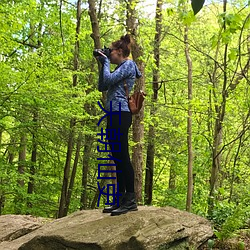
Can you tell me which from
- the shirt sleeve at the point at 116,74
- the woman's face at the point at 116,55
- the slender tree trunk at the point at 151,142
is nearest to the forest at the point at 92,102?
the slender tree trunk at the point at 151,142

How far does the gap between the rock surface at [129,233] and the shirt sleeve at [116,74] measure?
59.9 inches

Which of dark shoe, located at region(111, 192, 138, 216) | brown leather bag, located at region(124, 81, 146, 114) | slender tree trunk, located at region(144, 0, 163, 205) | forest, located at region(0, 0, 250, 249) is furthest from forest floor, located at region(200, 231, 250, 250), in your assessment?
slender tree trunk, located at region(144, 0, 163, 205)

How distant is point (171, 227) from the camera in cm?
374

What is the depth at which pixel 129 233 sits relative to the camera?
3.58m

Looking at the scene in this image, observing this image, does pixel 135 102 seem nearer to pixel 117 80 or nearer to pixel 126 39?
pixel 117 80

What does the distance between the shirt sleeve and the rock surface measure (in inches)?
59.9

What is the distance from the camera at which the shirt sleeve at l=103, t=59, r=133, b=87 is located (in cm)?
378

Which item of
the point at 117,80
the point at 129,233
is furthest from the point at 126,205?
the point at 117,80

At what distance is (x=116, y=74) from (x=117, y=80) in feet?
0.21

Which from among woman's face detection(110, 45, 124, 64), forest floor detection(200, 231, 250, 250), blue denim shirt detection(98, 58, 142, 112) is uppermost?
woman's face detection(110, 45, 124, 64)

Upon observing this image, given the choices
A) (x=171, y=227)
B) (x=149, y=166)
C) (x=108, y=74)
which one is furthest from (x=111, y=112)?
(x=149, y=166)

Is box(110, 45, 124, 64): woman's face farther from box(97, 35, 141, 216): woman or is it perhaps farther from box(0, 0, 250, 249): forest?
box(0, 0, 250, 249): forest

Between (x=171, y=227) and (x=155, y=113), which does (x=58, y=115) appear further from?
(x=171, y=227)

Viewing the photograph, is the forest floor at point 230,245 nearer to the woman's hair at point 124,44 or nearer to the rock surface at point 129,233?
the rock surface at point 129,233
